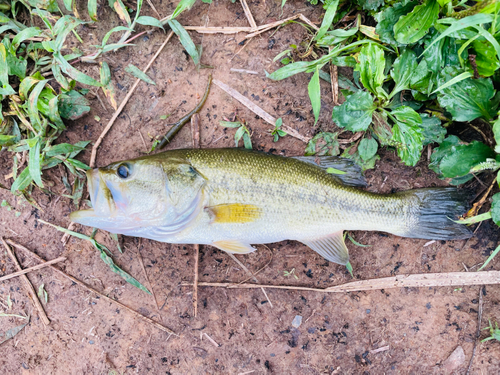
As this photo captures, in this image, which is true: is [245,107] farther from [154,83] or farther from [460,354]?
[460,354]

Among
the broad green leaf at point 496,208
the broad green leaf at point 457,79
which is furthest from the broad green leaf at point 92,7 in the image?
the broad green leaf at point 496,208

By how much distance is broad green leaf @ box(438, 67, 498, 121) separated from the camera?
243 centimetres

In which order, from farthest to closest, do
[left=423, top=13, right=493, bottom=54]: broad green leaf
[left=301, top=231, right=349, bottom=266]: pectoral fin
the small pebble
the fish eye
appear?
the small pebble → [left=301, top=231, right=349, bottom=266]: pectoral fin → the fish eye → [left=423, top=13, right=493, bottom=54]: broad green leaf

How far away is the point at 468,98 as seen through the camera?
2.47 metres

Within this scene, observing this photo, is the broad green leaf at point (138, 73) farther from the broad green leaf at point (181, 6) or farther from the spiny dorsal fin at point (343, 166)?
the spiny dorsal fin at point (343, 166)

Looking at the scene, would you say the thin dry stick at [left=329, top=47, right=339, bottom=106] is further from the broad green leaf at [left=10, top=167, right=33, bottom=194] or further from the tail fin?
the broad green leaf at [left=10, top=167, right=33, bottom=194]

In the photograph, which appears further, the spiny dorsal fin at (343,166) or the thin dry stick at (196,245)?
the thin dry stick at (196,245)

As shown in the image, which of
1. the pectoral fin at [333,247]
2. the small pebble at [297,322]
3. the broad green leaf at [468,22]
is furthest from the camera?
the small pebble at [297,322]

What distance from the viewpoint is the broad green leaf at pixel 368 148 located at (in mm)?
2697

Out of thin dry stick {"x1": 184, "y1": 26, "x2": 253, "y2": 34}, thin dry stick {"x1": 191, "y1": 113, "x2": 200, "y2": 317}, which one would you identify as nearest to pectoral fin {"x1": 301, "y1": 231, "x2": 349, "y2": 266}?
thin dry stick {"x1": 191, "y1": 113, "x2": 200, "y2": 317}

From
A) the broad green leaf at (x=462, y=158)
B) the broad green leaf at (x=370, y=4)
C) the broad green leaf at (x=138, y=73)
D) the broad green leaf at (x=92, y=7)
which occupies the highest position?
the broad green leaf at (x=92, y=7)

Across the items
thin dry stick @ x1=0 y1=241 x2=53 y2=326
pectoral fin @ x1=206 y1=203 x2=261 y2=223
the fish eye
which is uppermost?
the fish eye

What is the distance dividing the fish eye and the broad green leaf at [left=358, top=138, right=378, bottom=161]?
6.51ft

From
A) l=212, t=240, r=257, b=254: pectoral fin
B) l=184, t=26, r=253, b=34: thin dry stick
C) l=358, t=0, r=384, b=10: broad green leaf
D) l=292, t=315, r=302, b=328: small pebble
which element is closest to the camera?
l=358, t=0, r=384, b=10: broad green leaf
